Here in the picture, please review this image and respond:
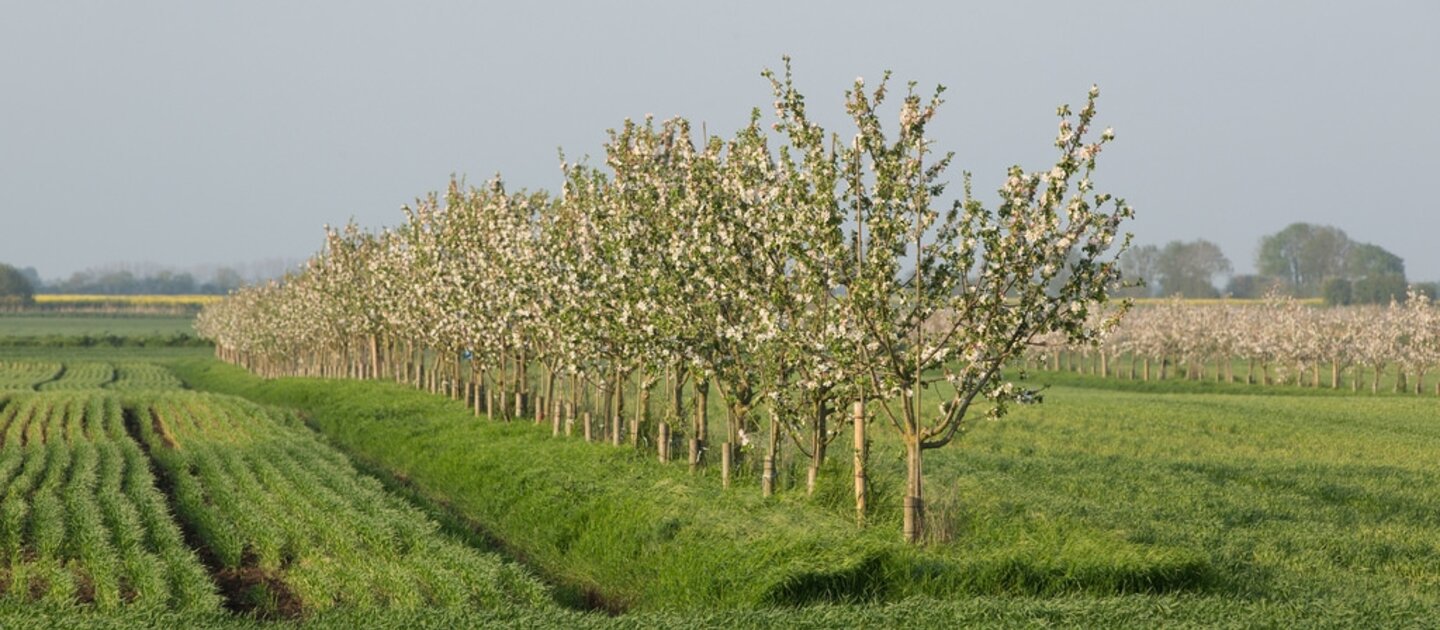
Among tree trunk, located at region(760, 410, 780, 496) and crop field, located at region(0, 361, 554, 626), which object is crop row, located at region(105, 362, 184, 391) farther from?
tree trunk, located at region(760, 410, 780, 496)

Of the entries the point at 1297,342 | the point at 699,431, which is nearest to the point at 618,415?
the point at 699,431

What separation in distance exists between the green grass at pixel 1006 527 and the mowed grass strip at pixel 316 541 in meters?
2.10

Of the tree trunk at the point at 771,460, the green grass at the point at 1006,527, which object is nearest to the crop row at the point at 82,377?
the green grass at the point at 1006,527

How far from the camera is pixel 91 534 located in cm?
2367

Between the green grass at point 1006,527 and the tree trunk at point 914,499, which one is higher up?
the tree trunk at point 914,499

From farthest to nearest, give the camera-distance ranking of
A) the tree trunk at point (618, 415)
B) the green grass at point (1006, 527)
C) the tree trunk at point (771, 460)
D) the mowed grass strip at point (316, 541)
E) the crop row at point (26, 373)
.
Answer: the crop row at point (26, 373), the tree trunk at point (618, 415), the tree trunk at point (771, 460), the mowed grass strip at point (316, 541), the green grass at point (1006, 527)

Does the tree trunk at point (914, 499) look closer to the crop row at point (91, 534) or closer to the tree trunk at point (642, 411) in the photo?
the crop row at point (91, 534)

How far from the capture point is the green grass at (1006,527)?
18141mm

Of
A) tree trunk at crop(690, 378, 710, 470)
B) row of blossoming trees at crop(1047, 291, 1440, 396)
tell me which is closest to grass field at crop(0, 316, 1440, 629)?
tree trunk at crop(690, 378, 710, 470)

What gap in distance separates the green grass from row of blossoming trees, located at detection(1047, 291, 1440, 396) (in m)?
54.2

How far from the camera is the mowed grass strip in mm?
19562

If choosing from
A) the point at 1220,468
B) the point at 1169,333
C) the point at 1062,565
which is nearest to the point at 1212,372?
the point at 1169,333

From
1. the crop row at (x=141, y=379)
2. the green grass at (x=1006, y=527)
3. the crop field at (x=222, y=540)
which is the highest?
the green grass at (x=1006, y=527)

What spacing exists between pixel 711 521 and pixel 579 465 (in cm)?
783
